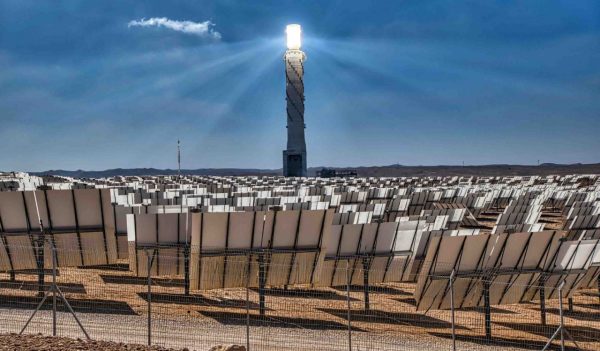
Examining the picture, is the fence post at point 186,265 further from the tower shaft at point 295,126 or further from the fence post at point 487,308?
the tower shaft at point 295,126

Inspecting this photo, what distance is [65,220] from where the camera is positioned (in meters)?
13.9

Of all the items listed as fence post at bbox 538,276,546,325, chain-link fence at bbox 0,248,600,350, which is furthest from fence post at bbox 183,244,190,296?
fence post at bbox 538,276,546,325

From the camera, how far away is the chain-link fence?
10844 mm

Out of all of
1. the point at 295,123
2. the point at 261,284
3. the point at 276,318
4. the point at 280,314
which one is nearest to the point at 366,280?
the point at 280,314

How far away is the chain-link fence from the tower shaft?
2631 inches

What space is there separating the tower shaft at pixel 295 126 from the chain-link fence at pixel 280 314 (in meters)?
66.8

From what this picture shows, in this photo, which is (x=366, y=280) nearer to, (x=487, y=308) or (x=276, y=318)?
(x=276, y=318)

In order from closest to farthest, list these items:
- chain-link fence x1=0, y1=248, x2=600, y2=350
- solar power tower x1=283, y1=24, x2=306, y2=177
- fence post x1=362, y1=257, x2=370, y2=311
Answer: chain-link fence x1=0, y1=248, x2=600, y2=350, fence post x1=362, y1=257, x2=370, y2=311, solar power tower x1=283, y1=24, x2=306, y2=177

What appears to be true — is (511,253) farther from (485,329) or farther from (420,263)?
(420,263)

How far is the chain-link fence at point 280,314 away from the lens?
1084cm

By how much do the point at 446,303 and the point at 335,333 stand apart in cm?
238

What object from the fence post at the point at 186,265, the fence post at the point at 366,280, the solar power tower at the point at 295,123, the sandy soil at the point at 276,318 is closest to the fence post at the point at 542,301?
the sandy soil at the point at 276,318

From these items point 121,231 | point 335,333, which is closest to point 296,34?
point 121,231

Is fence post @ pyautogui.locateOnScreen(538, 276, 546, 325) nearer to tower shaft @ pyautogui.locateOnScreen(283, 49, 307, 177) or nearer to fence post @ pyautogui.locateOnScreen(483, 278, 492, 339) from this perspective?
fence post @ pyautogui.locateOnScreen(483, 278, 492, 339)
